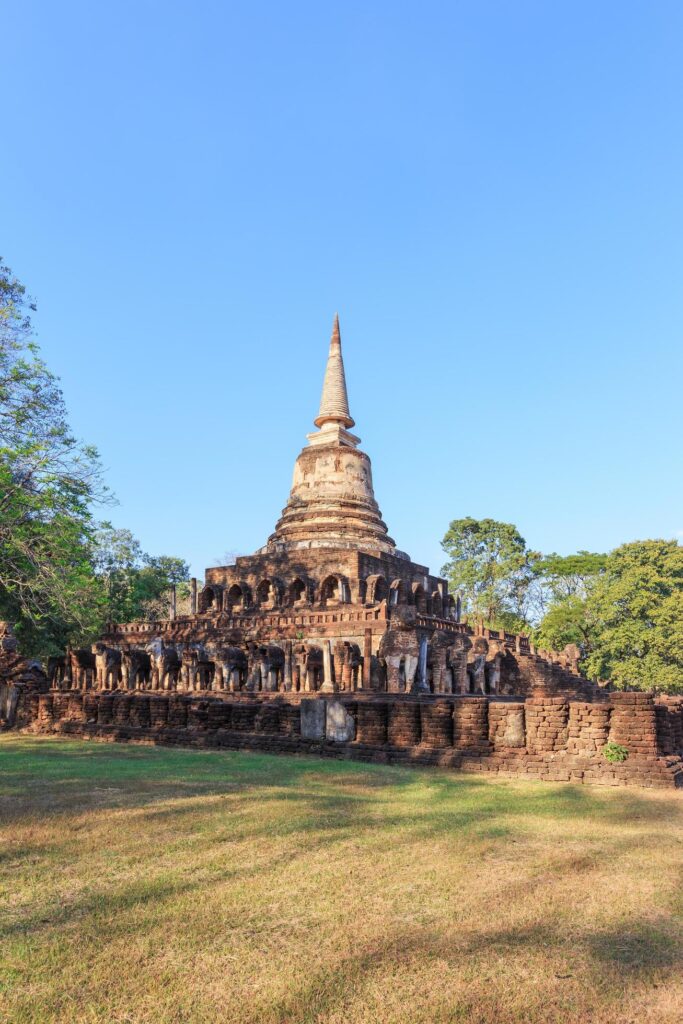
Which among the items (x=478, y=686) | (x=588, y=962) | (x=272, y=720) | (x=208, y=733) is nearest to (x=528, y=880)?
(x=588, y=962)

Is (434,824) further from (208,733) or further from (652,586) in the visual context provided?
(652,586)

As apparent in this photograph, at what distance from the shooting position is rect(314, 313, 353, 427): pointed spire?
113 ft

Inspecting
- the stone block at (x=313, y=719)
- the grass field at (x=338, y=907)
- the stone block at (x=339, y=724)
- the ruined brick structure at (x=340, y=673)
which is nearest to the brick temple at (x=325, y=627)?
the ruined brick structure at (x=340, y=673)

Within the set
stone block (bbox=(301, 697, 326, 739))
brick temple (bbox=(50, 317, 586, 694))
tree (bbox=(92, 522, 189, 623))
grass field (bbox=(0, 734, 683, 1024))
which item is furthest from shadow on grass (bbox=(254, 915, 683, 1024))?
tree (bbox=(92, 522, 189, 623))

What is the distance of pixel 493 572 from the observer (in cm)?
4416

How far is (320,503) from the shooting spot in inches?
1210

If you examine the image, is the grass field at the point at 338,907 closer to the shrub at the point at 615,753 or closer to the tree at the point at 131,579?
the shrub at the point at 615,753

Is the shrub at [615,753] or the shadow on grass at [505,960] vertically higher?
the shrub at [615,753]

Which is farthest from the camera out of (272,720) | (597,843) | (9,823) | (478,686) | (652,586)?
(652,586)

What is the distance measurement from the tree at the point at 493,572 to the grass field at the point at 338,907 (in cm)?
3631

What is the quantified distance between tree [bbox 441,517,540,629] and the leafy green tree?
37.6 feet

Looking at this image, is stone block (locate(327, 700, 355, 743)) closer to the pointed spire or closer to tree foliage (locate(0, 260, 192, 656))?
tree foliage (locate(0, 260, 192, 656))

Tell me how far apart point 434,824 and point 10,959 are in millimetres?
4021

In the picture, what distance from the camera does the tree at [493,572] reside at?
44.0 meters
